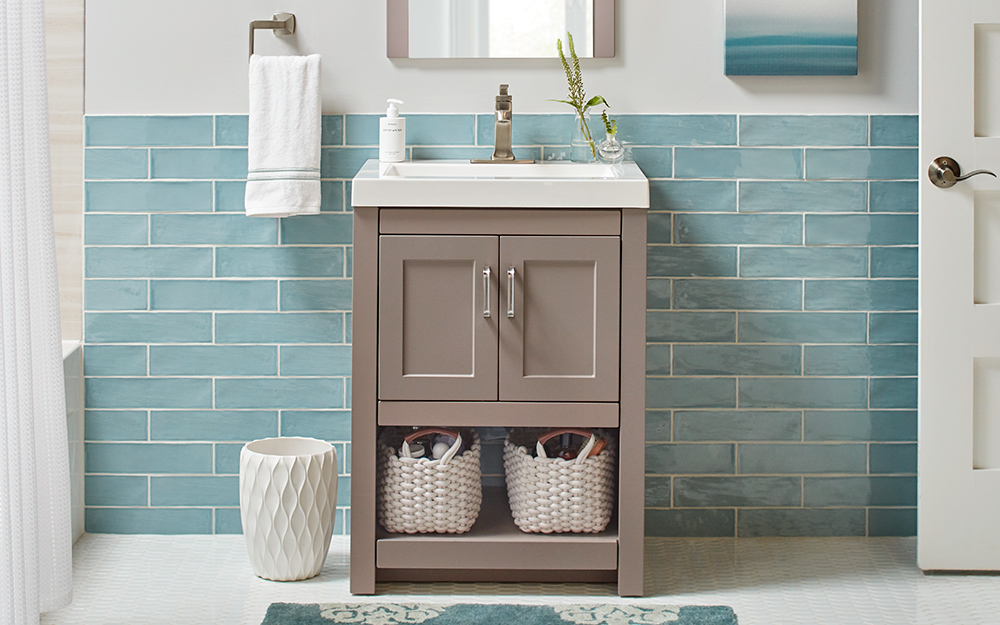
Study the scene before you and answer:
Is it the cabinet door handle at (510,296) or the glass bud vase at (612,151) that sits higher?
the glass bud vase at (612,151)

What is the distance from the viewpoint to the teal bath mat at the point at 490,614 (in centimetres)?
188

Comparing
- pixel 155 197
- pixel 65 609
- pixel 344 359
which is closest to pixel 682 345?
pixel 344 359

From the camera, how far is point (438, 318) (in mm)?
1943

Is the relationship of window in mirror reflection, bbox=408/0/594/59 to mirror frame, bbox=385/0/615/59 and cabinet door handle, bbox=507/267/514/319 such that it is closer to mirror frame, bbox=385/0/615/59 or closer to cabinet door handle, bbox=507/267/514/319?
mirror frame, bbox=385/0/615/59

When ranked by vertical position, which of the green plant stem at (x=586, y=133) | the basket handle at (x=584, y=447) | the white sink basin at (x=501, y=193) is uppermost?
the green plant stem at (x=586, y=133)

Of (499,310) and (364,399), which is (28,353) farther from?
(499,310)

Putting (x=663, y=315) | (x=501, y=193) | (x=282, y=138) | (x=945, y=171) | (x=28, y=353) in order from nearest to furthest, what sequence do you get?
1. (x=28, y=353)
2. (x=501, y=193)
3. (x=945, y=171)
4. (x=282, y=138)
5. (x=663, y=315)

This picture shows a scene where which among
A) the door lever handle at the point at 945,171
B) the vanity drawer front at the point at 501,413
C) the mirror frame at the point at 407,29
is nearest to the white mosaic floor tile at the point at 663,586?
the vanity drawer front at the point at 501,413

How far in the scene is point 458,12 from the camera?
2312mm

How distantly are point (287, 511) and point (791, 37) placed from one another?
1.68 meters

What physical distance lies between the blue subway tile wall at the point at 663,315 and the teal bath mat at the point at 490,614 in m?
0.49

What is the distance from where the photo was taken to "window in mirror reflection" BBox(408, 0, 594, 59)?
2.30m

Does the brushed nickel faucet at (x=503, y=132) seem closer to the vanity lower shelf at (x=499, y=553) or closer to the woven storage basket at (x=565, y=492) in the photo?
the woven storage basket at (x=565, y=492)

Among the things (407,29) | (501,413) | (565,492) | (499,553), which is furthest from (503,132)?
(499,553)
